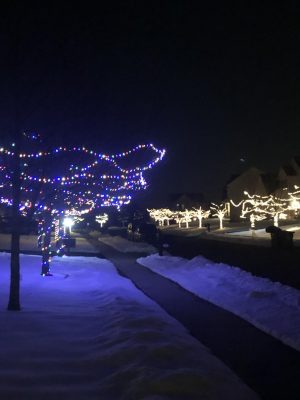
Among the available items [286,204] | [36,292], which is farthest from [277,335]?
[286,204]

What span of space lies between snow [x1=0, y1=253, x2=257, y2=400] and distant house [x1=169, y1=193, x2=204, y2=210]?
103589mm

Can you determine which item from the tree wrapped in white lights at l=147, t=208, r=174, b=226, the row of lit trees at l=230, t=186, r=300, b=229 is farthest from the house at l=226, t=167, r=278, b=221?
the tree wrapped in white lights at l=147, t=208, r=174, b=226

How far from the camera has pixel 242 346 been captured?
30.3 ft

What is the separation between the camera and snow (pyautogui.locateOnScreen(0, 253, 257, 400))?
6.00m

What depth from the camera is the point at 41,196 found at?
15.6 meters

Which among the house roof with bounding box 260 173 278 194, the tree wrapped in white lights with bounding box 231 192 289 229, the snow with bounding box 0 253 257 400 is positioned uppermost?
the house roof with bounding box 260 173 278 194

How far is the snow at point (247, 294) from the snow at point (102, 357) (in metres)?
1.82

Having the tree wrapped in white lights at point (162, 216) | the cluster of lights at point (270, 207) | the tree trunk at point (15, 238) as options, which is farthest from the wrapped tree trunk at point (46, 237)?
the tree wrapped in white lights at point (162, 216)

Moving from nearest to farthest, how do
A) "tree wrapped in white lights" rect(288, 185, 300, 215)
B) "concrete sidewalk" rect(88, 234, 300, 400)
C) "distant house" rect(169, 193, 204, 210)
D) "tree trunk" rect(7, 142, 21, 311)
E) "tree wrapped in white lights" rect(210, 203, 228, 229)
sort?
"concrete sidewalk" rect(88, 234, 300, 400) → "tree trunk" rect(7, 142, 21, 311) → "tree wrapped in white lights" rect(288, 185, 300, 215) → "tree wrapped in white lights" rect(210, 203, 228, 229) → "distant house" rect(169, 193, 204, 210)

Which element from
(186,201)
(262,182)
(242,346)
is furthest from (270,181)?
(242,346)

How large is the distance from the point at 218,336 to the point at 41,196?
7.31 meters

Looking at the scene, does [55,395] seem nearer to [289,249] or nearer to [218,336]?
[218,336]

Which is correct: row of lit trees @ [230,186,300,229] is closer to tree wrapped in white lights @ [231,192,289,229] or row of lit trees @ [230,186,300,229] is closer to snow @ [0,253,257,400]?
tree wrapped in white lights @ [231,192,289,229]

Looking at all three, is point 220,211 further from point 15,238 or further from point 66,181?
point 15,238
